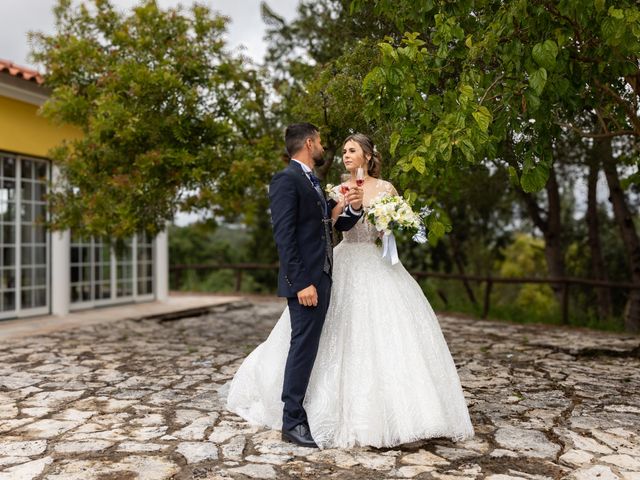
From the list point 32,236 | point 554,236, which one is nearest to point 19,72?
point 32,236

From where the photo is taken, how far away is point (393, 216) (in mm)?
4316

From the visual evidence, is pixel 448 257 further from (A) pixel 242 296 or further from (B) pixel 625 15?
(B) pixel 625 15

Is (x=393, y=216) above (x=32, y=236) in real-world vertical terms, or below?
below

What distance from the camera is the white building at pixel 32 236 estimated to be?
10555mm

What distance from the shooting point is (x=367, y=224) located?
15.3ft

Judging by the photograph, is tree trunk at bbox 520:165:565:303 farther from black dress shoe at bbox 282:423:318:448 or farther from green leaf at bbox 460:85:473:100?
black dress shoe at bbox 282:423:318:448

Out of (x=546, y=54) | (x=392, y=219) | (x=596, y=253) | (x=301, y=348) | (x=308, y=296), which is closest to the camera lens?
(x=546, y=54)

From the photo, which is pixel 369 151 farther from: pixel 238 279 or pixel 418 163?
pixel 238 279

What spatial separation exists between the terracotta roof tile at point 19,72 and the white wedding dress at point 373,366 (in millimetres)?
7169

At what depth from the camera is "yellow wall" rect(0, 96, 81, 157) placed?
34.3ft

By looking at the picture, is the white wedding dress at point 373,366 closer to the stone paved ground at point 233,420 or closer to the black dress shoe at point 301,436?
the black dress shoe at point 301,436

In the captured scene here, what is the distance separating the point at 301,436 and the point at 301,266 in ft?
3.72

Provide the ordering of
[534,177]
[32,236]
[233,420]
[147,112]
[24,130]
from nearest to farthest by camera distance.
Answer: [534,177]
[233,420]
[147,112]
[24,130]
[32,236]

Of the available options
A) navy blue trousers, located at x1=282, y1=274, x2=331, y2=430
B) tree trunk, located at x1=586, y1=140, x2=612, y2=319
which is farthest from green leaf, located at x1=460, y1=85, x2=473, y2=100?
tree trunk, located at x1=586, y1=140, x2=612, y2=319
